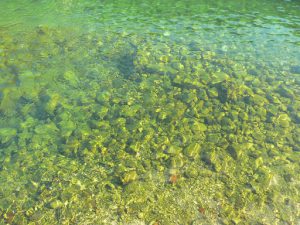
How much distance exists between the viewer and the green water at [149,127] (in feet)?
24.5

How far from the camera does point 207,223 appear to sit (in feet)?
23.1

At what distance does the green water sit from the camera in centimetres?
746

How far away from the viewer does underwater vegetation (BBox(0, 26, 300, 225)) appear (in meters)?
7.39

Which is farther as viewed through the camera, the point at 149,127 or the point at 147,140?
the point at 149,127

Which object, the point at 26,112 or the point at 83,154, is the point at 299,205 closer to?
the point at 83,154

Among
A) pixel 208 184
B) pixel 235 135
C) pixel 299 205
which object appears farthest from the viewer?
pixel 235 135

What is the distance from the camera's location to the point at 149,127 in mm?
10031

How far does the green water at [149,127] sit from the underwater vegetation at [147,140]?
4 centimetres

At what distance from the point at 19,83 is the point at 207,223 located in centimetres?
1024

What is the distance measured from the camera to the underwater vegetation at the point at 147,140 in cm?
739

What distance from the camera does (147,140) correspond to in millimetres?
9445

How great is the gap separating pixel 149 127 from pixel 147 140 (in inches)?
28.5

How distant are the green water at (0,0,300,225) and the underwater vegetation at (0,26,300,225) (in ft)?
0.12

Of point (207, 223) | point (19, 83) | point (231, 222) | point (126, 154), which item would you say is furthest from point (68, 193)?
point (19, 83)
